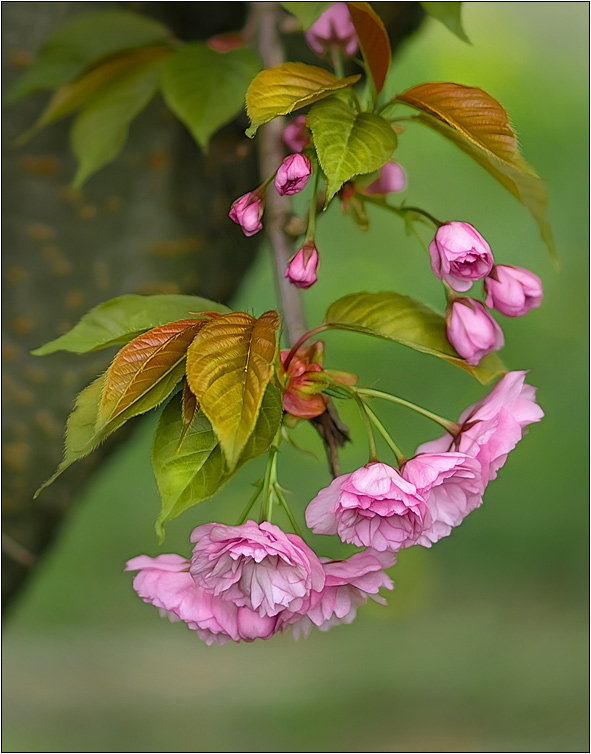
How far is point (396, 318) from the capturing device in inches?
16.3

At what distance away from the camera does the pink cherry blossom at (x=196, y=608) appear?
1.24 feet

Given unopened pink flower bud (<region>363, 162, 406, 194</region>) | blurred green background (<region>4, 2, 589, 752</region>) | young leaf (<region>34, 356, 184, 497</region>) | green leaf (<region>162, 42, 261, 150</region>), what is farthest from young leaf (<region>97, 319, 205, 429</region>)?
blurred green background (<region>4, 2, 589, 752</region>)

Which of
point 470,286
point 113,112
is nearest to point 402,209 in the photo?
point 470,286

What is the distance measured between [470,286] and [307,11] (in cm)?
17

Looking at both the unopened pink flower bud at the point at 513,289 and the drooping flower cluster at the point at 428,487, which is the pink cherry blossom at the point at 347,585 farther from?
the unopened pink flower bud at the point at 513,289

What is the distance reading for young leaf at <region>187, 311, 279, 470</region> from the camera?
295mm

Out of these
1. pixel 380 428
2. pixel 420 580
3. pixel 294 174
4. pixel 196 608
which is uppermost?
pixel 294 174

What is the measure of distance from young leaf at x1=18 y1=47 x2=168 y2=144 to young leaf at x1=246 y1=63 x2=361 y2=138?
0.28 meters

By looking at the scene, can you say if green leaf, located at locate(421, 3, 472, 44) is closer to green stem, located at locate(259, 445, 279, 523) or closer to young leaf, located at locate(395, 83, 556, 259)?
young leaf, located at locate(395, 83, 556, 259)

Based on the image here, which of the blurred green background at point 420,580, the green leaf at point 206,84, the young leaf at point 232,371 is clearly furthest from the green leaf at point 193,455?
the blurred green background at point 420,580

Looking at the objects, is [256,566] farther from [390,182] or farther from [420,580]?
[420,580]

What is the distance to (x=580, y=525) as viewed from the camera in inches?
97.3

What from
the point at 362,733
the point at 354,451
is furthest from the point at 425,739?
the point at 354,451

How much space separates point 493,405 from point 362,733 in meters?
2.19
